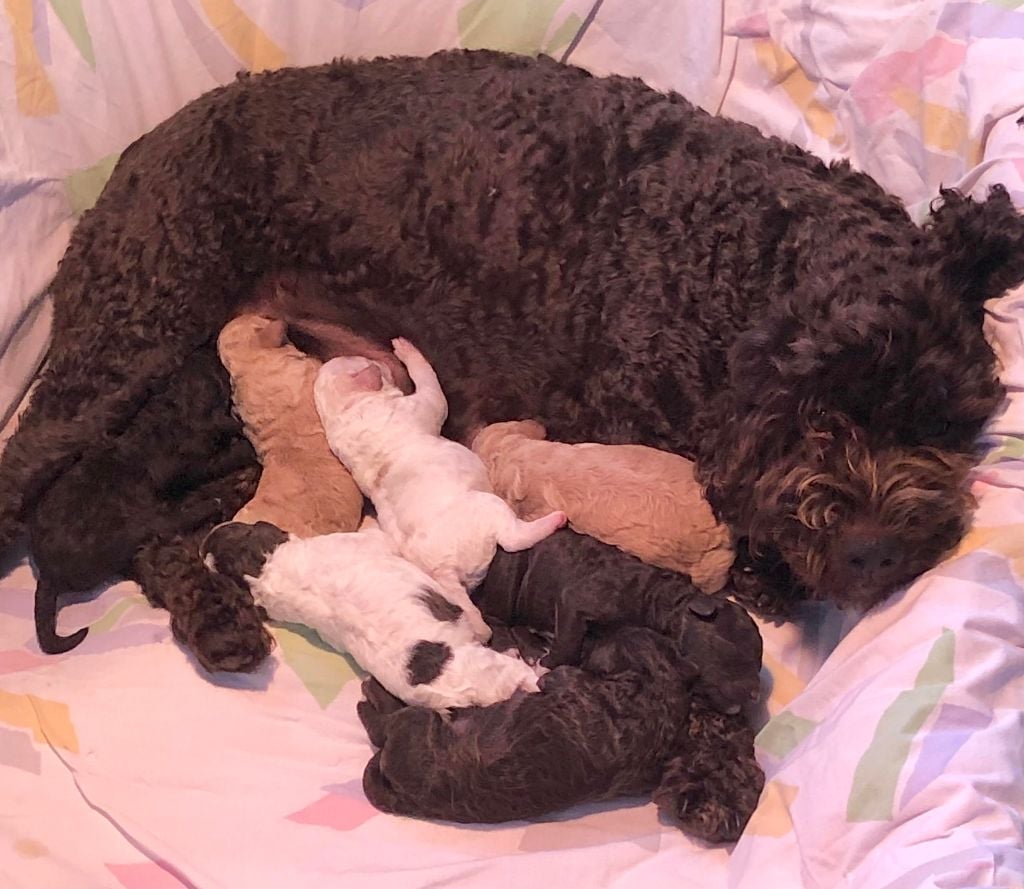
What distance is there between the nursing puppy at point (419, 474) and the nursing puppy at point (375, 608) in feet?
0.18

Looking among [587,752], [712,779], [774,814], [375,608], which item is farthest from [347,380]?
[774,814]

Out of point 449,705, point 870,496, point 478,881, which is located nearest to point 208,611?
point 449,705

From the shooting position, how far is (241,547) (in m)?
2.15

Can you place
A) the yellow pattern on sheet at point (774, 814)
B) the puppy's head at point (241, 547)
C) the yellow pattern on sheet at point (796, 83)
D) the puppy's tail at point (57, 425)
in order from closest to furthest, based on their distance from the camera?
the yellow pattern on sheet at point (774, 814)
the puppy's head at point (241, 547)
the puppy's tail at point (57, 425)
the yellow pattern on sheet at point (796, 83)

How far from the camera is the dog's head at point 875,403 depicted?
180 cm

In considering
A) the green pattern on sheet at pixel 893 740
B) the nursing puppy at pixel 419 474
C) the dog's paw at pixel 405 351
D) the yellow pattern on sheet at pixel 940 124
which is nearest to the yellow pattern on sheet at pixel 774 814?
the green pattern on sheet at pixel 893 740

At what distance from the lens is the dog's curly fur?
1885mm

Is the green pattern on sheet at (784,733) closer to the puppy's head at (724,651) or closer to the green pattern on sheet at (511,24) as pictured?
the puppy's head at (724,651)

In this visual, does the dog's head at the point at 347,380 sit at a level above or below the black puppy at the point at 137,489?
above

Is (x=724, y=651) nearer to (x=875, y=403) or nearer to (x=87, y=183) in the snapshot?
(x=875, y=403)

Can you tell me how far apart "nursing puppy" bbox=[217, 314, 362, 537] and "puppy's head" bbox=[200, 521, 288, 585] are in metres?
0.10

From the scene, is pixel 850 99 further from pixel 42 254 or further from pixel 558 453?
pixel 42 254

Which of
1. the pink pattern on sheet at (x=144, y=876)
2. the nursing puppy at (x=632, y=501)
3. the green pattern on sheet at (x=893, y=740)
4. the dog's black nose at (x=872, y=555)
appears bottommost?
the pink pattern on sheet at (x=144, y=876)

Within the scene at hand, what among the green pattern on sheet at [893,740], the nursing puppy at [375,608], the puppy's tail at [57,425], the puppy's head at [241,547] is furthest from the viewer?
the puppy's tail at [57,425]
